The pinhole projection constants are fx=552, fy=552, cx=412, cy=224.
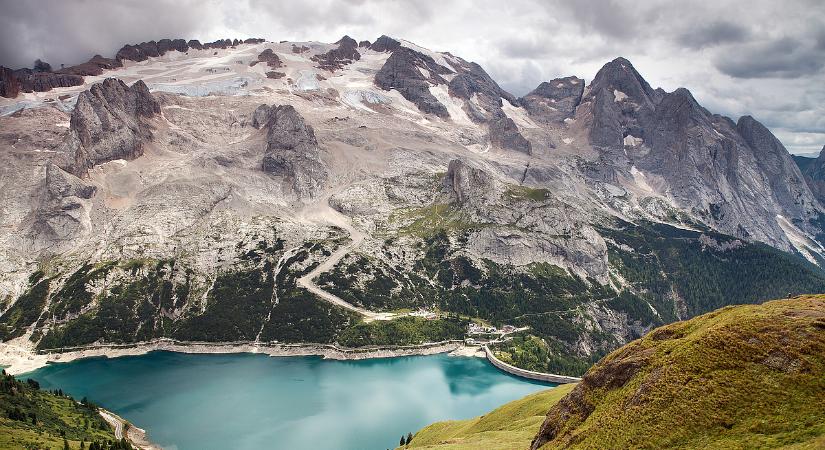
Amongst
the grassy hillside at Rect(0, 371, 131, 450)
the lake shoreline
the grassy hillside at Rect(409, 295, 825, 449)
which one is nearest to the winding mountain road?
the grassy hillside at Rect(0, 371, 131, 450)

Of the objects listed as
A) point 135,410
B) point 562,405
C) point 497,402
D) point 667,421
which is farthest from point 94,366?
point 667,421

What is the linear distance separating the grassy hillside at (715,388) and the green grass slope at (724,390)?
59 millimetres

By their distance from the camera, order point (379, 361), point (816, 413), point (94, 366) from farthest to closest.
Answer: point (379, 361), point (94, 366), point (816, 413)

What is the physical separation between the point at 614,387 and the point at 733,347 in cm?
966

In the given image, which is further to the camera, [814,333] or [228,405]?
[228,405]

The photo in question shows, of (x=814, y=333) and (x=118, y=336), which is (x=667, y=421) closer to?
(x=814, y=333)

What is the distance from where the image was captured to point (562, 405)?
48.9m

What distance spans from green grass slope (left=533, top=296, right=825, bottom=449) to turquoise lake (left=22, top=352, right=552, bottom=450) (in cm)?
9010

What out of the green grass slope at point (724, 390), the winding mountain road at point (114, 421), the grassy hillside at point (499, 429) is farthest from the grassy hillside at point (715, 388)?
the winding mountain road at point (114, 421)

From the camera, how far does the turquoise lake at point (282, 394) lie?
422 ft

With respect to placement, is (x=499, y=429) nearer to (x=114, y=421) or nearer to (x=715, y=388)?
(x=715, y=388)

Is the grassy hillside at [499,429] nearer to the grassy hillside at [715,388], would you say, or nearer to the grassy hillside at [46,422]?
the grassy hillside at [715,388]

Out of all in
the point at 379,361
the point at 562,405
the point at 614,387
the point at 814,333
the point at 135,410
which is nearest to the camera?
the point at 814,333

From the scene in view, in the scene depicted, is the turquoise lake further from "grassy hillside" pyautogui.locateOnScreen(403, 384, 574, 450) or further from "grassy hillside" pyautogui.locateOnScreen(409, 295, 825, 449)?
"grassy hillside" pyautogui.locateOnScreen(409, 295, 825, 449)
